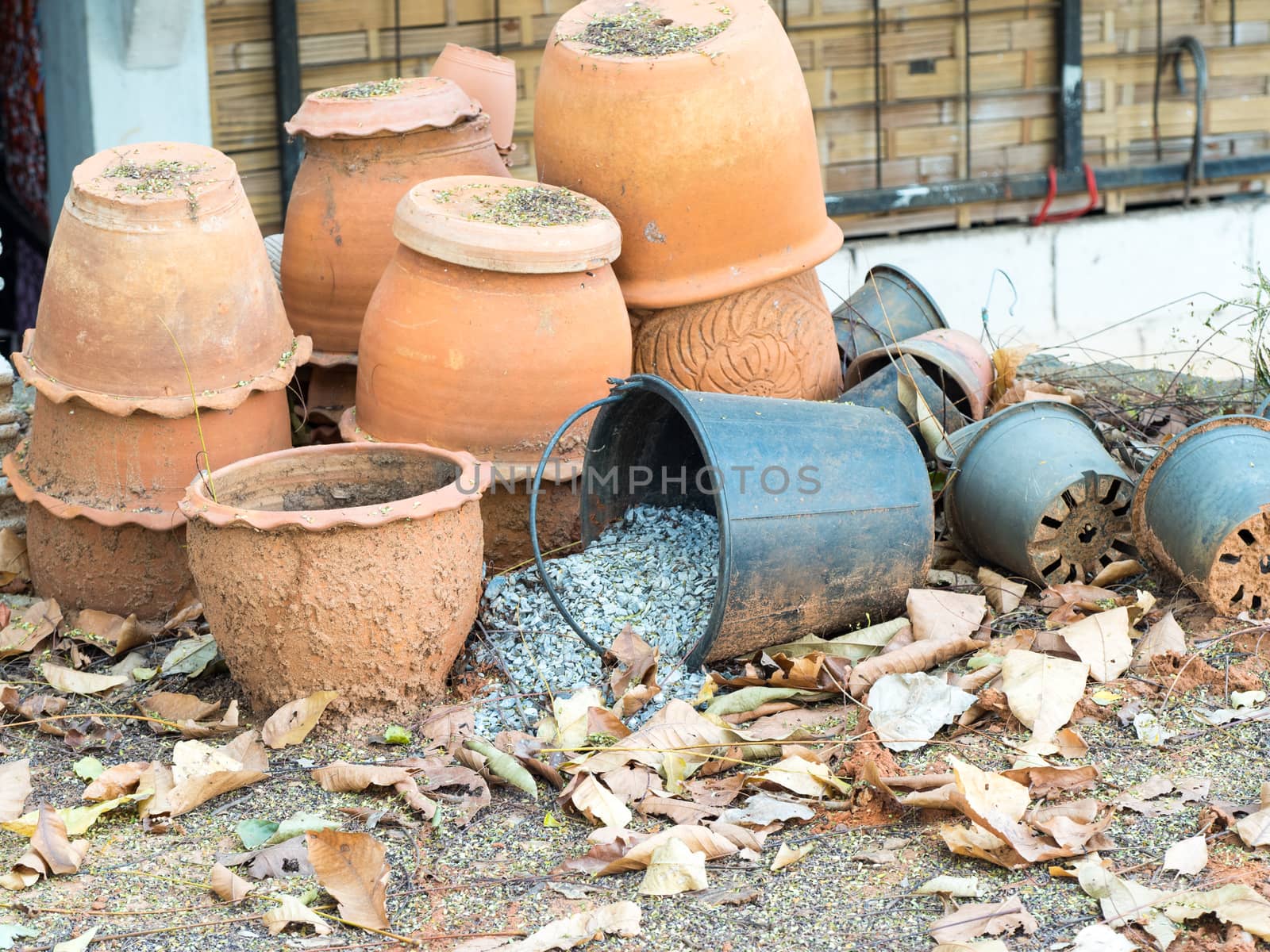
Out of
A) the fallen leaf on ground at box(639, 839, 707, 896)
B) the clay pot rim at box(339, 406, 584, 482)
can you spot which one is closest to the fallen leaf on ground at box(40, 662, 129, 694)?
the clay pot rim at box(339, 406, 584, 482)

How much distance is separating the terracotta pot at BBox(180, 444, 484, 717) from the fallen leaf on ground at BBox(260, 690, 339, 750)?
5cm

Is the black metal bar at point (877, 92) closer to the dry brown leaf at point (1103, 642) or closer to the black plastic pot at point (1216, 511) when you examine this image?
the black plastic pot at point (1216, 511)

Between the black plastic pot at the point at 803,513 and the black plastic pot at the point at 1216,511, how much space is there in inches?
20.9

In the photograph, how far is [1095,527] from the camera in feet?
11.1

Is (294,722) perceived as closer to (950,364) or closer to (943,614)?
(943,614)

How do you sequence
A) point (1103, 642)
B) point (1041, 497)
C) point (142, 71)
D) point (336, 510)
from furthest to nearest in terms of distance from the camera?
point (142, 71), point (1041, 497), point (1103, 642), point (336, 510)

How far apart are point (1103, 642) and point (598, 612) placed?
3.66ft

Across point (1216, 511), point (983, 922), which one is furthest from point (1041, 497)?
point (983, 922)

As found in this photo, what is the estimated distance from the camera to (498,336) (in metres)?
3.37

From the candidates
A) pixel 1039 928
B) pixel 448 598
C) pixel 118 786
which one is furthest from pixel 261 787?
pixel 1039 928

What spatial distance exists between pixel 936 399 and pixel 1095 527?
65 cm

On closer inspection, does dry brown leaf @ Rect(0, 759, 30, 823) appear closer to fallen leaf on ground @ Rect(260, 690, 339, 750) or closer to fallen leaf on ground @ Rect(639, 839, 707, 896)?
fallen leaf on ground @ Rect(260, 690, 339, 750)

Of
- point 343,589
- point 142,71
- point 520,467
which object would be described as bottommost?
point 343,589

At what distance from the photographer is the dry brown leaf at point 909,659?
2957 mm
